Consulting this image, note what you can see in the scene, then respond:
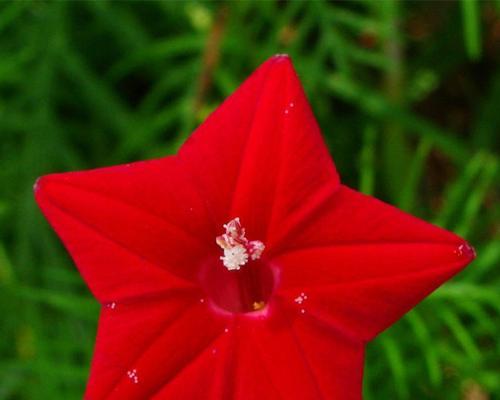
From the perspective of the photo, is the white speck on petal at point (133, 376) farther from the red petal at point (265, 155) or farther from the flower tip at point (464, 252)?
the flower tip at point (464, 252)

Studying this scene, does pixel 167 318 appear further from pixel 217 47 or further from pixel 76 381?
pixel 217 47

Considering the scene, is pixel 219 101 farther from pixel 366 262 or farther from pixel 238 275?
pixel 366 262

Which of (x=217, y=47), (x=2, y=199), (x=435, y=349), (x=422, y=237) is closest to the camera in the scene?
(x=422, y=237)

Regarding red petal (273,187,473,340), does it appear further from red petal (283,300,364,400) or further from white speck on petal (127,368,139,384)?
white speck on petal (127,368,139,384)

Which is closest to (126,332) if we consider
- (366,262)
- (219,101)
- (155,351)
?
(155,351)

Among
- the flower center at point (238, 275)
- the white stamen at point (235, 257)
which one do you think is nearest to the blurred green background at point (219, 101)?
the flower center at point (238, 275)

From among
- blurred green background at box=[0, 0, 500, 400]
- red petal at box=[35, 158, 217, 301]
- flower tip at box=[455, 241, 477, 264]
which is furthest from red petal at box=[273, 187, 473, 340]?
blurred green background at box=[0, 0, 500, 400]

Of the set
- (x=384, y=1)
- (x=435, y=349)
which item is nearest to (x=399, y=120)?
(x=384, y=1)
